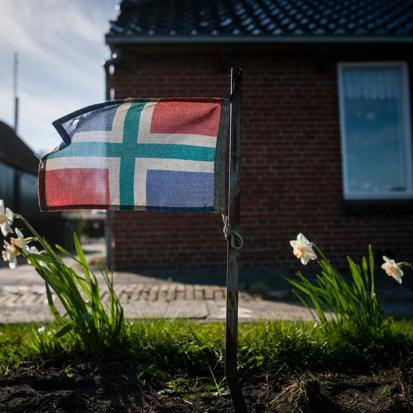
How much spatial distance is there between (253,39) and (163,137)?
5.12 metres

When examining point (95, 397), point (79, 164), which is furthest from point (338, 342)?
point (79, 164)

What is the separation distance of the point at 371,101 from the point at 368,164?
3.34 ft

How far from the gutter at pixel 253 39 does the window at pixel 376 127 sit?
1.89 feet

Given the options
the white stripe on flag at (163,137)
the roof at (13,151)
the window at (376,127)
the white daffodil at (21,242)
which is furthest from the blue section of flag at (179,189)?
the roof at (13,151)

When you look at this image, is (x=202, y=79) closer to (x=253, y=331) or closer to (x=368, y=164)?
(x=368, y=164)

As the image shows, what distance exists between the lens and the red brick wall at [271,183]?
22.2 ft

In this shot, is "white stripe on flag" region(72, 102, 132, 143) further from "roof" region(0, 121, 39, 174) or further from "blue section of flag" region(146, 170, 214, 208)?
"roof" region(0, 121, 39, 174)

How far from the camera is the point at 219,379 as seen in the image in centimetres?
216

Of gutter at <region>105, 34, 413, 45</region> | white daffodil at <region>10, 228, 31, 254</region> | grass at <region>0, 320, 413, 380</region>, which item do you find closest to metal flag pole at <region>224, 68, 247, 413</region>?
grass at <region>0, 320, 413, 380</region>

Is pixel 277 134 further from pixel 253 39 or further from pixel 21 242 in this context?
pixel 21 242

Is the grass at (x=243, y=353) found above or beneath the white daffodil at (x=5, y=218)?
beneath

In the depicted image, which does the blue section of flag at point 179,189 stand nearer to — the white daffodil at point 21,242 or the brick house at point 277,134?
the white daffodil at point 21,242

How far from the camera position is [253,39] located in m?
6.57

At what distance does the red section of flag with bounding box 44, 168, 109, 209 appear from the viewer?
2.02 meters
